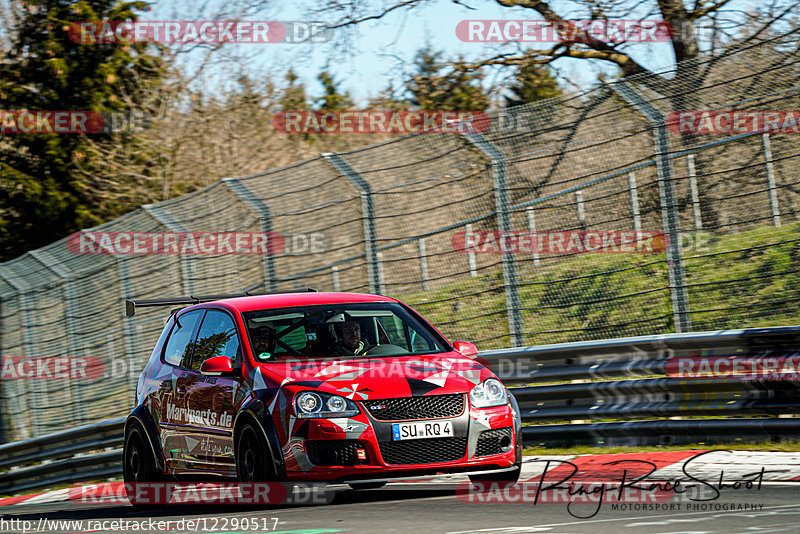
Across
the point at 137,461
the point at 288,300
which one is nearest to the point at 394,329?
the point at 288,300

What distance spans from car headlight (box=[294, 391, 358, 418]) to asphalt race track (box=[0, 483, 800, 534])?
64 centimetres

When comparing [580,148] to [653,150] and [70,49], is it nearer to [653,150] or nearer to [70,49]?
[653,150]

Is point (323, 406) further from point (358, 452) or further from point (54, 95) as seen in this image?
point (54, 95)

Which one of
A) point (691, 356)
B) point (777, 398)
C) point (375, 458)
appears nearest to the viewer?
point (375, 458)

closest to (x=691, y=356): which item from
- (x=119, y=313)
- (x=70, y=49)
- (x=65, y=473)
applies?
(x=65, y=473)

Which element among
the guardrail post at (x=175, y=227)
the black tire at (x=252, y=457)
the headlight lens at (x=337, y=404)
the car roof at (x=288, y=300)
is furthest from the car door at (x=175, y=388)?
the guardrail post at (x=175, y=227)

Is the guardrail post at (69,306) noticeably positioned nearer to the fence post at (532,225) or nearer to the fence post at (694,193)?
the fence post at (532,225)

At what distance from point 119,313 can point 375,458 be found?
9.91 metres

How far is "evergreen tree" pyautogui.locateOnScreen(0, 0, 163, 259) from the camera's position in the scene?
31.6 meters

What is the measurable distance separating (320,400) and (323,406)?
46mm

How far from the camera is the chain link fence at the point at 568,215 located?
10.4m

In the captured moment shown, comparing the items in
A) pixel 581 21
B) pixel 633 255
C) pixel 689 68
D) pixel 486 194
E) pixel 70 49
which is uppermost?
pixel 70 49

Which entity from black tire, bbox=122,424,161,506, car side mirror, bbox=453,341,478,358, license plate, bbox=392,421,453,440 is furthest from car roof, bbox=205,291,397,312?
license plate, bbox=392,421,453,440

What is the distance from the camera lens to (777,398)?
904 cm
